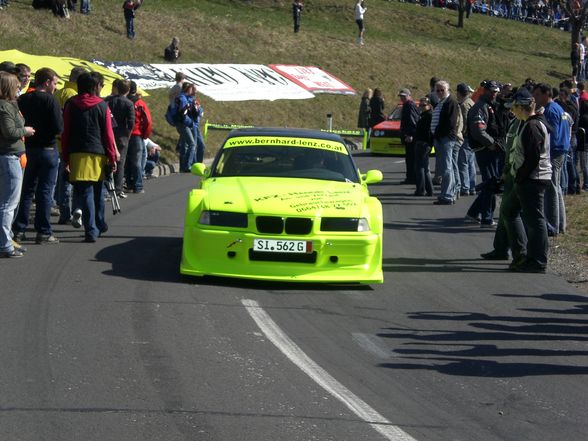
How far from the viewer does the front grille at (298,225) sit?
11148 mm

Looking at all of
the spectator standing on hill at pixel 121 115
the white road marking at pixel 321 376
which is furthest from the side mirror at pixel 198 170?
the spectator standing on hill at pixel 121 115

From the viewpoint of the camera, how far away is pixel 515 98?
42.8ft

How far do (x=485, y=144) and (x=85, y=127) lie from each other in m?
6.14

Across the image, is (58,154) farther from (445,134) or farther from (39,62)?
(445,134)

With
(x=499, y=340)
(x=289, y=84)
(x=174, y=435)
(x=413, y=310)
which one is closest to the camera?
(x=174, y=435)

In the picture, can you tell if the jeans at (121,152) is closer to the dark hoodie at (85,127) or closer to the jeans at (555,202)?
the dark hoodie at (85,127)

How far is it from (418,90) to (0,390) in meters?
41.8

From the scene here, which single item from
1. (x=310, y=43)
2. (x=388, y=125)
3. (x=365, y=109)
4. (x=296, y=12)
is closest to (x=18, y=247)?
(x=388, y=125)

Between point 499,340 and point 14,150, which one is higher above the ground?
point 14,150

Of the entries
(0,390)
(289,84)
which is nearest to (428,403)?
(0,390)

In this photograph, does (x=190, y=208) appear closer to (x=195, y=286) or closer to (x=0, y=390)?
(x=195, y=286)

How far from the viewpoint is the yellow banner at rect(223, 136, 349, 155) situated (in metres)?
13.0

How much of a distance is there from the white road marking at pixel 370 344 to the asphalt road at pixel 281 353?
2 cm

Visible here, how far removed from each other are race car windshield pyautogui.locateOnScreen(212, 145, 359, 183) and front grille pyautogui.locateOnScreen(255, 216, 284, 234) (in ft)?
4.51
